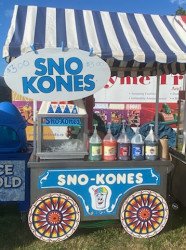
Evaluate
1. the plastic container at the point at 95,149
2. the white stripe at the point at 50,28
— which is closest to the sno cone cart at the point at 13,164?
the plastic container at the point at 95,149

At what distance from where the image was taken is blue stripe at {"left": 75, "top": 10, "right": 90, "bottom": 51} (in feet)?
12.4

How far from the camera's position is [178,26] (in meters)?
4.62

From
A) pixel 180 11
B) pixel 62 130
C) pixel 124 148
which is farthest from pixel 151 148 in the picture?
pixel 180 11

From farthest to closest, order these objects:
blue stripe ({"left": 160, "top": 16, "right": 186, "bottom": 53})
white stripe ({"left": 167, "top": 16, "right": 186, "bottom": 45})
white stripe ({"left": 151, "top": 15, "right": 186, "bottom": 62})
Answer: white stripe ({"left": 167, "top": 16, "right": 186, "bottom": 45}) < blue stripe ({"left": 160, "top": 16, "right": 186, "bottom": 53}) < white stripe ({"left": 151, "top": 15, "right": 186, "bottom": 62})

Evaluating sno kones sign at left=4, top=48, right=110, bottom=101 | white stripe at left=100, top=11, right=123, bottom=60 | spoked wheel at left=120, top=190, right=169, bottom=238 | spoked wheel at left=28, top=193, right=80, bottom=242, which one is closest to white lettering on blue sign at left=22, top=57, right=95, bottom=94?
sno kones sign at left=4, top=48, right=110, bottom=101

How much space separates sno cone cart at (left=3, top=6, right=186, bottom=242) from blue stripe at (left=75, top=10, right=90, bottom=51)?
0.04 ft

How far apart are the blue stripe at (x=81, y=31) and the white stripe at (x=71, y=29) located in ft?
0.12

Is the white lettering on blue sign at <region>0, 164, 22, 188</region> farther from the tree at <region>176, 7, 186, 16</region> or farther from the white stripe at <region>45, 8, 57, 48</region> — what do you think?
the tree at <region>176, 7, 186, 16</region>

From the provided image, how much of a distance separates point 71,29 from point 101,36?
36cm

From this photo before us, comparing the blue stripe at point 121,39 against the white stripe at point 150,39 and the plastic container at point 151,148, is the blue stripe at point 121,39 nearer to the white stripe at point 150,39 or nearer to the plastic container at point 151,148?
the white stripe at point 150,39

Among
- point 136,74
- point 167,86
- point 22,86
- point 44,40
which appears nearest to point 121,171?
point 22,86

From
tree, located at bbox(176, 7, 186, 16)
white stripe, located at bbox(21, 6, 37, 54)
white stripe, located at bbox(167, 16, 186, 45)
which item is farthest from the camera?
tree, located at bbox(176, 7, 186, 16)

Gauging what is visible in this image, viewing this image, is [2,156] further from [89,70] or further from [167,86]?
[167,86]

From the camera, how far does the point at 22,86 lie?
351cm
